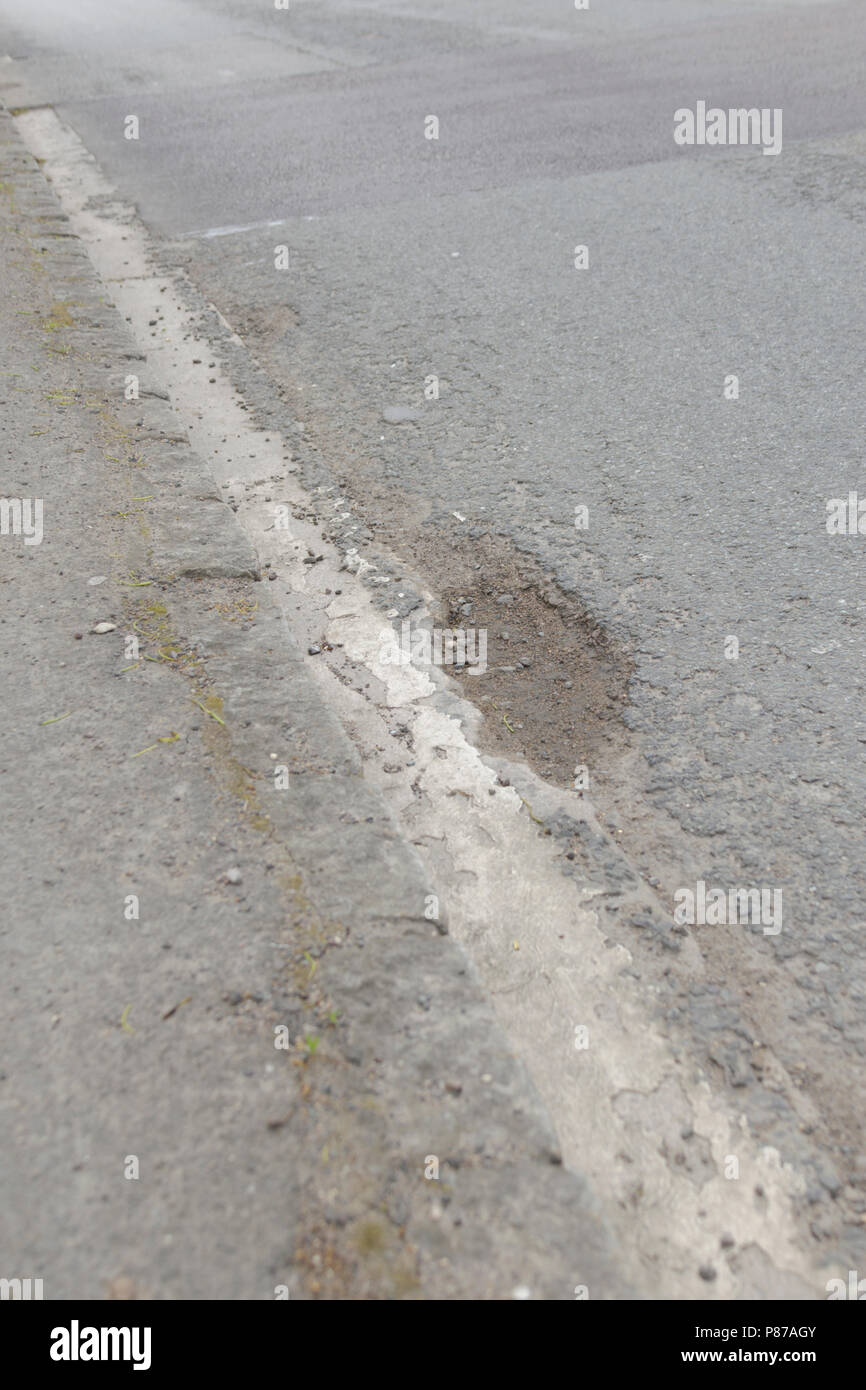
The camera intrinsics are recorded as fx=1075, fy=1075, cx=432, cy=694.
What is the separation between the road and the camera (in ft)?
7.77

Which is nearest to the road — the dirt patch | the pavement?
the dirt patch

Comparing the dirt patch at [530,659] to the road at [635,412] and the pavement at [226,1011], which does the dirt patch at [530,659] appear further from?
the pavement at [226,1011]

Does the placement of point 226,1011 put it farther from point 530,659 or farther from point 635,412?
point 635,412

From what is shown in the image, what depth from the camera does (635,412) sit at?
13.5 ft

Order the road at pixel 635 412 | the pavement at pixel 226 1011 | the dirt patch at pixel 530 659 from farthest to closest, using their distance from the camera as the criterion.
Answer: the dirt patch at pixel 530 659 → the road at pixel 635 412 → the pavement at pixel 226 1011

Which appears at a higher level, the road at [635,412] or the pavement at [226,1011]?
the road at [635,412]

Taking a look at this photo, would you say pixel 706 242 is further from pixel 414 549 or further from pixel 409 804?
pixel 409 804

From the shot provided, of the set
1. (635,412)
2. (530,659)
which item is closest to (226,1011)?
(530,659)

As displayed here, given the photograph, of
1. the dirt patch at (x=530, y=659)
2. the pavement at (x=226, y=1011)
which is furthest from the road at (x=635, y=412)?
the pavement at (x=226, y=1011)

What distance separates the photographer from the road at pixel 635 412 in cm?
237

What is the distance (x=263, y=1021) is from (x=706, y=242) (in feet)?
16.2

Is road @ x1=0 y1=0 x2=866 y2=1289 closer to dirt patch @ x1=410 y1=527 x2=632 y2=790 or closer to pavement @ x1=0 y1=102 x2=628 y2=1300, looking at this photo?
dirt patch @ x1=410 y1=527 x2=632 y2=790

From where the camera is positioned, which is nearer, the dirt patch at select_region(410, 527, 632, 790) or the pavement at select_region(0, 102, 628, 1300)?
the pavement at select_region(0, 102, 628, 1300)

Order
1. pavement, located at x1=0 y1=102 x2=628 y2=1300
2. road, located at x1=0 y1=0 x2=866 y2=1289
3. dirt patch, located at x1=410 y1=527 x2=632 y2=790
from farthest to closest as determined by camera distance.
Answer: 1. dirt patch, located at x1=410 y1=527 x2=632 y2=790
2. road, located at x1=0 y1=0 x2=866 y2=1289
3. pavement, located at x1=0 y1=102 x2=628 y2=1300
